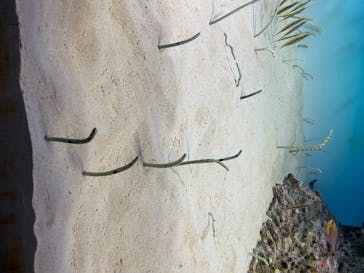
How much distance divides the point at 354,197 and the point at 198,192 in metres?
4.69

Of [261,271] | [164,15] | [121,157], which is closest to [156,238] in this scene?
[121,157]

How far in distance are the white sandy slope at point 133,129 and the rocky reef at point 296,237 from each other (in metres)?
0.60

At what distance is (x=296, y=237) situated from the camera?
3.43m

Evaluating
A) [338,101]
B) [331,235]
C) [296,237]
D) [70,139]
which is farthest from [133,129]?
[338,101]

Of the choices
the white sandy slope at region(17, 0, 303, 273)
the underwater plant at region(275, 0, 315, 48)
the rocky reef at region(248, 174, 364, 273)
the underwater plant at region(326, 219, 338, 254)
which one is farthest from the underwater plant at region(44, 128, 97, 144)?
the underwater plant at region(326, 219, 338, 254)

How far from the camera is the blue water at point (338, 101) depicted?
4945mm

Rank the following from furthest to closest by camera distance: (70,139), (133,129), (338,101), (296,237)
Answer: (338,101), (296,237), (133,129), (70,139)

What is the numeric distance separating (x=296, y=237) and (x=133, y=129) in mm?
2730

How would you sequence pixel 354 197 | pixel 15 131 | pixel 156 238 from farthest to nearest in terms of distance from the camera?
pixel 354 197 → pixel 156 238 → pixel 15 131

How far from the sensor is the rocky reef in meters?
3.05

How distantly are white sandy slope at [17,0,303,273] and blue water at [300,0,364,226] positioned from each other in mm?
2975

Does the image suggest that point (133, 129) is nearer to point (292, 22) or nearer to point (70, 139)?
point (70, 139)

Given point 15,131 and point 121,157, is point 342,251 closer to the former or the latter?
point 121,157

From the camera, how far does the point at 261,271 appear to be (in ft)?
9.35
